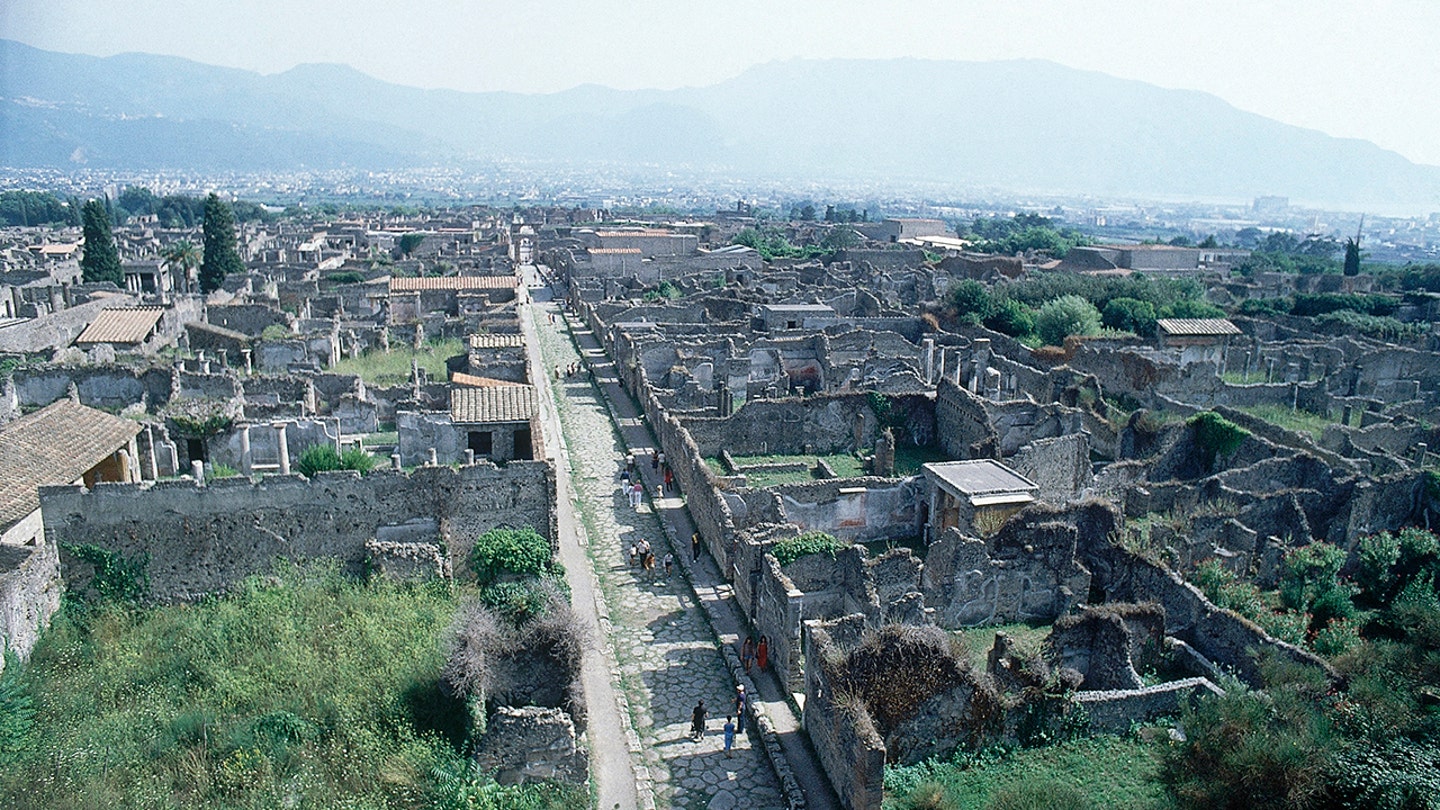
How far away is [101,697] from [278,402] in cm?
1396

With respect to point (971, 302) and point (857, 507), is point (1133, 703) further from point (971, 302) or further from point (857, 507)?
point (971, 302)

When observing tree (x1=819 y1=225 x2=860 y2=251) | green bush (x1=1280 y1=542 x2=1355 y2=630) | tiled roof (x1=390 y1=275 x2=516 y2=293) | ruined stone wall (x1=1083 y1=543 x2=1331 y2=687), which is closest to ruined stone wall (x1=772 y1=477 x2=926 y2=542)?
ruined stone wall (x1=1083 y1=543 x2=1331 y2=687)

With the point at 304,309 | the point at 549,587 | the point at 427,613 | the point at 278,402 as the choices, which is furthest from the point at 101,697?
the point at 304,309

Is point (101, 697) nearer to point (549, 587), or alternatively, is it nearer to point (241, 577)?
point (241, 577)

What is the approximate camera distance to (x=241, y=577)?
16.5m

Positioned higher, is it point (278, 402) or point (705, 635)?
point (278, 402)

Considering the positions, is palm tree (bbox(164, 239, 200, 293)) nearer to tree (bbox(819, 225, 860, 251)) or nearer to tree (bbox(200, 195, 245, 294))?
tree (bbox(200, 195, 245, 294))

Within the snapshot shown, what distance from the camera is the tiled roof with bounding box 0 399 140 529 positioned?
1591 centimetres

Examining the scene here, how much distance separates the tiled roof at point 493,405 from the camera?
22062 mm

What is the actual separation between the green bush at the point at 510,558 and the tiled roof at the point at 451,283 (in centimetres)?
3572


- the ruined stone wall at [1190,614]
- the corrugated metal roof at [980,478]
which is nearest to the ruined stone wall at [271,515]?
the corrugated metal roof at [980,478]

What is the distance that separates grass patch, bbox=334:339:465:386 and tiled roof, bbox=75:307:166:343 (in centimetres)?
760

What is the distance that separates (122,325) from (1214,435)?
127ft

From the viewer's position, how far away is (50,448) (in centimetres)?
1788
